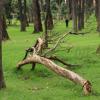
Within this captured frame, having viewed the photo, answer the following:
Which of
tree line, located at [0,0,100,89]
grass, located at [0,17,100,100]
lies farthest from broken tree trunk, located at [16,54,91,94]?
tree line, located at [0,0,100,89]

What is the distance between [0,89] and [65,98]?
1.99 metres

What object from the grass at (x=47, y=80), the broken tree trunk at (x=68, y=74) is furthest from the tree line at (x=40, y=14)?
the broken tree trunk at (x=68, y=74)

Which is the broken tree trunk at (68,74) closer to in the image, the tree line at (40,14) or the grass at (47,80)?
the grass at (47,80)

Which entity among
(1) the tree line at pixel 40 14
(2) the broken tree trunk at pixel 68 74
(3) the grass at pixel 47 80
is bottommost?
(3) the grass at pixel 47 80

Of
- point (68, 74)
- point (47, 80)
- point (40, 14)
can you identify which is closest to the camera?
point (68, 74)

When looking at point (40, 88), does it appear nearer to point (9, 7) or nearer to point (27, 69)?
point (27, 69)

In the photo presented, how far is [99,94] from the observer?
6.42m

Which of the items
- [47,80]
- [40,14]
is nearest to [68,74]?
[47,80]

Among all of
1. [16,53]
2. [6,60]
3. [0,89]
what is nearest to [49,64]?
[0,89]

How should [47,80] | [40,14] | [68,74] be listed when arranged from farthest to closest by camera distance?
[40,14] → [47,80] → [68,74]

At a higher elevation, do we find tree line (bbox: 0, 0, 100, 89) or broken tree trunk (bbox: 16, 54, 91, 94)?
tree line (bbox: 0, 0, 100, 89)

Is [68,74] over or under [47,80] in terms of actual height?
over

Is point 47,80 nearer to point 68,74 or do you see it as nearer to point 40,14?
point 68,74

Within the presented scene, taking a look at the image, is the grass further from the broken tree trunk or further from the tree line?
the tree line
